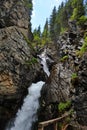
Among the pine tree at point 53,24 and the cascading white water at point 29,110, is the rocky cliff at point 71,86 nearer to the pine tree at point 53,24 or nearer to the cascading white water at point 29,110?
the cascading white water at point 29,110

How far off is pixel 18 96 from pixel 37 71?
6.09 metres

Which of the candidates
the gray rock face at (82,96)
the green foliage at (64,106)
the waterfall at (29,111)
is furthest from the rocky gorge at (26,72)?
the green foliage at (64,106)

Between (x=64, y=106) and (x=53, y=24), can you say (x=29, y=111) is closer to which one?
(x=64, y=106)

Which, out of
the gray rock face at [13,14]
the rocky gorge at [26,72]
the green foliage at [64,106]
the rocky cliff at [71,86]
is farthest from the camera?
the gray rock face at [13,14]

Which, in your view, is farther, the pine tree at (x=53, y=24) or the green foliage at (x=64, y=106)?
the pine tree at (x=53, y=24)

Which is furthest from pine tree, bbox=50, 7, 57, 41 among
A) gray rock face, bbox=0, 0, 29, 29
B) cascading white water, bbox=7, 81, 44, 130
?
cascading white water, bbox=7, 81, 44, 130

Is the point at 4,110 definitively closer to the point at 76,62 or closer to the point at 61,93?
the point at 61,93

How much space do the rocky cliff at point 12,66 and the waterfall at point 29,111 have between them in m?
0.68

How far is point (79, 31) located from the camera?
1389 inches

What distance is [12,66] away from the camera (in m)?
30.3

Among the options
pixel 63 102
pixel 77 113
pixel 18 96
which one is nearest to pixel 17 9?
pixel 18 96

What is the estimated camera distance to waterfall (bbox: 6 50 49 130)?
28.4 meters

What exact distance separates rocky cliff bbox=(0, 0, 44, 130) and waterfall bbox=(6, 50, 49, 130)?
0.68 metres

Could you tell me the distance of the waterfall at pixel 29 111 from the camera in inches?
1119
